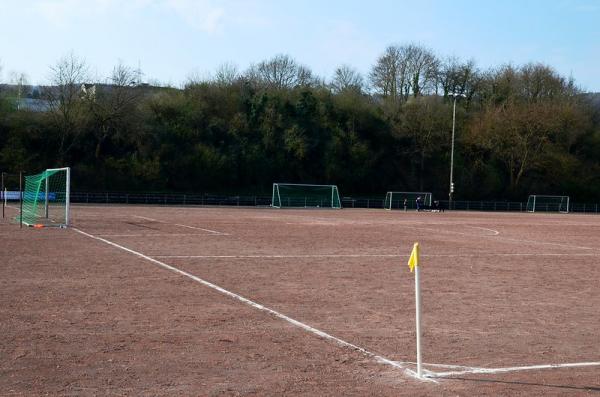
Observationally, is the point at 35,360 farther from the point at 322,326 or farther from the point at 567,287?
the point at 567,287

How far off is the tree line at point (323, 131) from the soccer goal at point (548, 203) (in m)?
2.27

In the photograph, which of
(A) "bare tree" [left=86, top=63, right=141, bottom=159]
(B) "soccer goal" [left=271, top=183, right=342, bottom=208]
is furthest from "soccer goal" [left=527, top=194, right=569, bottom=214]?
(A) "bare tree" [left=86, top=63, right=141, bottom=159]

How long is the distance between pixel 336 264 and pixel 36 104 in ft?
202

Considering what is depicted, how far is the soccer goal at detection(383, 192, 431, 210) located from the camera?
73.1 meters

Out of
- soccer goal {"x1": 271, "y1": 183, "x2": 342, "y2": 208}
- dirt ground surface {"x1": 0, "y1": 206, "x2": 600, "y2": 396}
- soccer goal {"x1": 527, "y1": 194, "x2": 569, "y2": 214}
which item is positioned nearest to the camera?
dirt ground surface {"x1": 0, "y1": 206, "x2": 600, "y2": 396}

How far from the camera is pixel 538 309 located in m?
11.4

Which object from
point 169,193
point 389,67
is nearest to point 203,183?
point 169,193

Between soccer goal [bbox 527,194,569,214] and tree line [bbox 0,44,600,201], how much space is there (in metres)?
2.27

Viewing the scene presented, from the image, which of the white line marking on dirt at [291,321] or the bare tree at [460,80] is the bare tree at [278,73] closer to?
the bare tree at [460,80]

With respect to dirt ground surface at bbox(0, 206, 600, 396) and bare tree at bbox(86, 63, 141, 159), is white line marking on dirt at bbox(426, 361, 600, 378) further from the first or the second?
bare tree at bbox(86, 63, 141, 159)

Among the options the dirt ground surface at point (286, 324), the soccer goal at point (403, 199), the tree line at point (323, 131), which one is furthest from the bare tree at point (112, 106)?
the dirt ground surface at point (286, 324)

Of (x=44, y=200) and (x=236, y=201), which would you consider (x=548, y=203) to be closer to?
(x=236, y=201)

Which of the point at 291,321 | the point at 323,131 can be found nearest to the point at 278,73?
the point at 323,131

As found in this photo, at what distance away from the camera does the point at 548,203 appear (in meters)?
79.4
